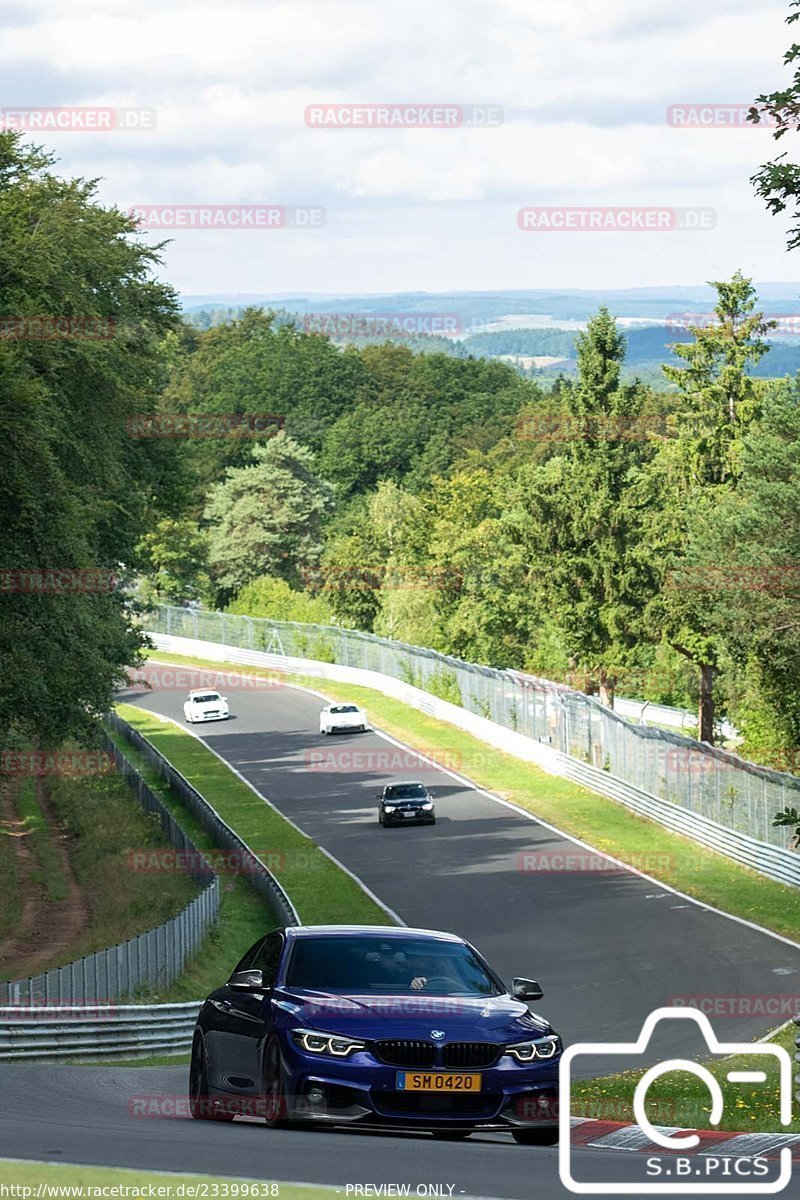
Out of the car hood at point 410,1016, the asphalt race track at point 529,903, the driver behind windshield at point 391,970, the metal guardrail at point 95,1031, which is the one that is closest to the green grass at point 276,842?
the asphalt race track at point 529,903

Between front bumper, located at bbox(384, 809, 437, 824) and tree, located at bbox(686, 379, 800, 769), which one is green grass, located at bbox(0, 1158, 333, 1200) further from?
tree, located at bbox(686, 379, 800, 769)

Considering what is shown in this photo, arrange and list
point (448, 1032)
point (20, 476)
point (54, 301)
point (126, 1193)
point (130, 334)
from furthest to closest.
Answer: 1. point (130, 334)
2. point (54, 301)
3. point (20, 476)
4. point (448, 1032)
5. point (126, 1193)

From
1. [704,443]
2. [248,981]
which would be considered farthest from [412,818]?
[248,981]

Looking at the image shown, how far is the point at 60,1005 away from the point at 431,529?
85.0 meters

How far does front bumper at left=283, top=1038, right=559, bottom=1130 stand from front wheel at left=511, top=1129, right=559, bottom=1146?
0.08m

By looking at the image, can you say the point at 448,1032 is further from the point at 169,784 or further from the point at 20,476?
the point at 169,784

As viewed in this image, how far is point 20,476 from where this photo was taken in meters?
29.3

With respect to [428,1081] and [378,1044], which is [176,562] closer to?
[378,1044]

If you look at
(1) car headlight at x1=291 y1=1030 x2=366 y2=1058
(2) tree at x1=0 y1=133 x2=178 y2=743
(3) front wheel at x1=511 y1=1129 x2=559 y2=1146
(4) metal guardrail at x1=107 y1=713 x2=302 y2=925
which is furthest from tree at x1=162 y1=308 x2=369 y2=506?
(3) front wheel at x1=511 y1=1129 x2=559 y2=1146

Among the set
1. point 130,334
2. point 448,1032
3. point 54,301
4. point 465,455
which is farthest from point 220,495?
point 448,1032

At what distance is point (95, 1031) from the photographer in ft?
68.5

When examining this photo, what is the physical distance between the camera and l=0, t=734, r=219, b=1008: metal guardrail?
69.9ft

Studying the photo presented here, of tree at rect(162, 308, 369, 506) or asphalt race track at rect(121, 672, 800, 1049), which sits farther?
tree at rect(162, 308, 369, 506)

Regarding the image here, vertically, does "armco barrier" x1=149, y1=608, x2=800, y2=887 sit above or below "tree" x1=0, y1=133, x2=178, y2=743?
below
